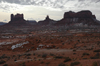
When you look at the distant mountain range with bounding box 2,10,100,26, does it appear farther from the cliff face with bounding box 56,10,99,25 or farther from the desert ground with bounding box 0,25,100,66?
the desert ground with bounding box 0,25,100,66

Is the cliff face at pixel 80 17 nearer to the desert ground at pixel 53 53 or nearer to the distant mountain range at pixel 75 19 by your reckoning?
the distant mountain range at pixel 75 19

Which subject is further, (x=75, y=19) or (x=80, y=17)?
(x=75, y=19)

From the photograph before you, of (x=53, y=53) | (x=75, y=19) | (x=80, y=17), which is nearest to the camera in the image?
(x=53, y=53)

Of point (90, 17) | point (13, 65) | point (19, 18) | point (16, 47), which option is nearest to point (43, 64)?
point (13, 65)

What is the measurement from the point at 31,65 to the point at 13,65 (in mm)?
2193

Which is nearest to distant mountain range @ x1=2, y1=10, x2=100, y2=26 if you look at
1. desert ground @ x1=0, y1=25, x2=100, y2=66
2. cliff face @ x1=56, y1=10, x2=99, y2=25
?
cliff face @ x1=56, y1=10, x2=99, y2=25

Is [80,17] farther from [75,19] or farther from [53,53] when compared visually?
[53,53]

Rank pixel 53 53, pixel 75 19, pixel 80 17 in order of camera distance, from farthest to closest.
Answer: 1. pixel 75 19
2. pixel 80 17
3. pixel 53 53

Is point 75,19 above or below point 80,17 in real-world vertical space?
below

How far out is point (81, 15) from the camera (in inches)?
4550

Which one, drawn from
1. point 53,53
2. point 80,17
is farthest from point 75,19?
point 53,53

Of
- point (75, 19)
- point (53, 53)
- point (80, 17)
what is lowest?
point (53, 53)

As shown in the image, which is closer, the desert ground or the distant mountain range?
the desert ground

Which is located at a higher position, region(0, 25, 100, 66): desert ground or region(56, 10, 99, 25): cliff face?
region(56, 10, 99, 25): cliff face
